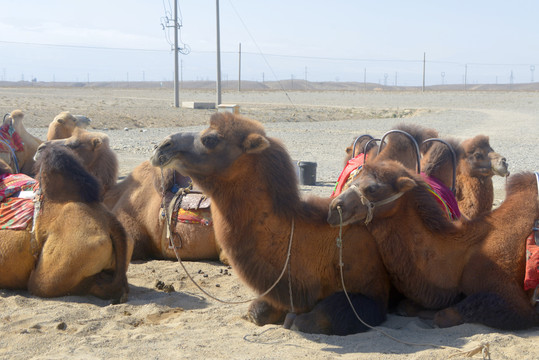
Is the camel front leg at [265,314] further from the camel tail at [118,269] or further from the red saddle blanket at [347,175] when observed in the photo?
the red saddle blanket at [347,175]

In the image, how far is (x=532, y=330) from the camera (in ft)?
15.5

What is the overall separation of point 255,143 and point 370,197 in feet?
2.99

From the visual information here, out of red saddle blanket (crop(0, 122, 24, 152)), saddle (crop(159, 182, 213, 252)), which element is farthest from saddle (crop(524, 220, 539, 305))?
red saddle blanket (crop(0, 122, 24, 152))

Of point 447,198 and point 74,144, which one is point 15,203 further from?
point 447,198

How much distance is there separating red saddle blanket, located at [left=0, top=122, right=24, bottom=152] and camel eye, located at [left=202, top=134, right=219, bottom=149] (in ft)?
16.7

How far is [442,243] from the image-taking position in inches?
196

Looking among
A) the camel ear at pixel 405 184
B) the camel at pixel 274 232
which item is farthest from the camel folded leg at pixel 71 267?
the camel ear at pixel 405 184

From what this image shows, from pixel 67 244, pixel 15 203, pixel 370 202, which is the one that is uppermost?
pixel 370 202

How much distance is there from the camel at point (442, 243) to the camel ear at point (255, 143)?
0.65 meters

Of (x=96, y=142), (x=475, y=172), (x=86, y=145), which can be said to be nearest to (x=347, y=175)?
(x=475, y=172)

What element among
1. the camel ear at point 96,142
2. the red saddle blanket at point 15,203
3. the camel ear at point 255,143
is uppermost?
the camel ear at point 255,143

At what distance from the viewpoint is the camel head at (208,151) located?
4.86 metres

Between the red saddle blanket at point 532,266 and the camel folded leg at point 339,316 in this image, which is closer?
the red saddle blanket at point 532,266

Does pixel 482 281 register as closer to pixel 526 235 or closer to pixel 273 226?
pixel 526 235
